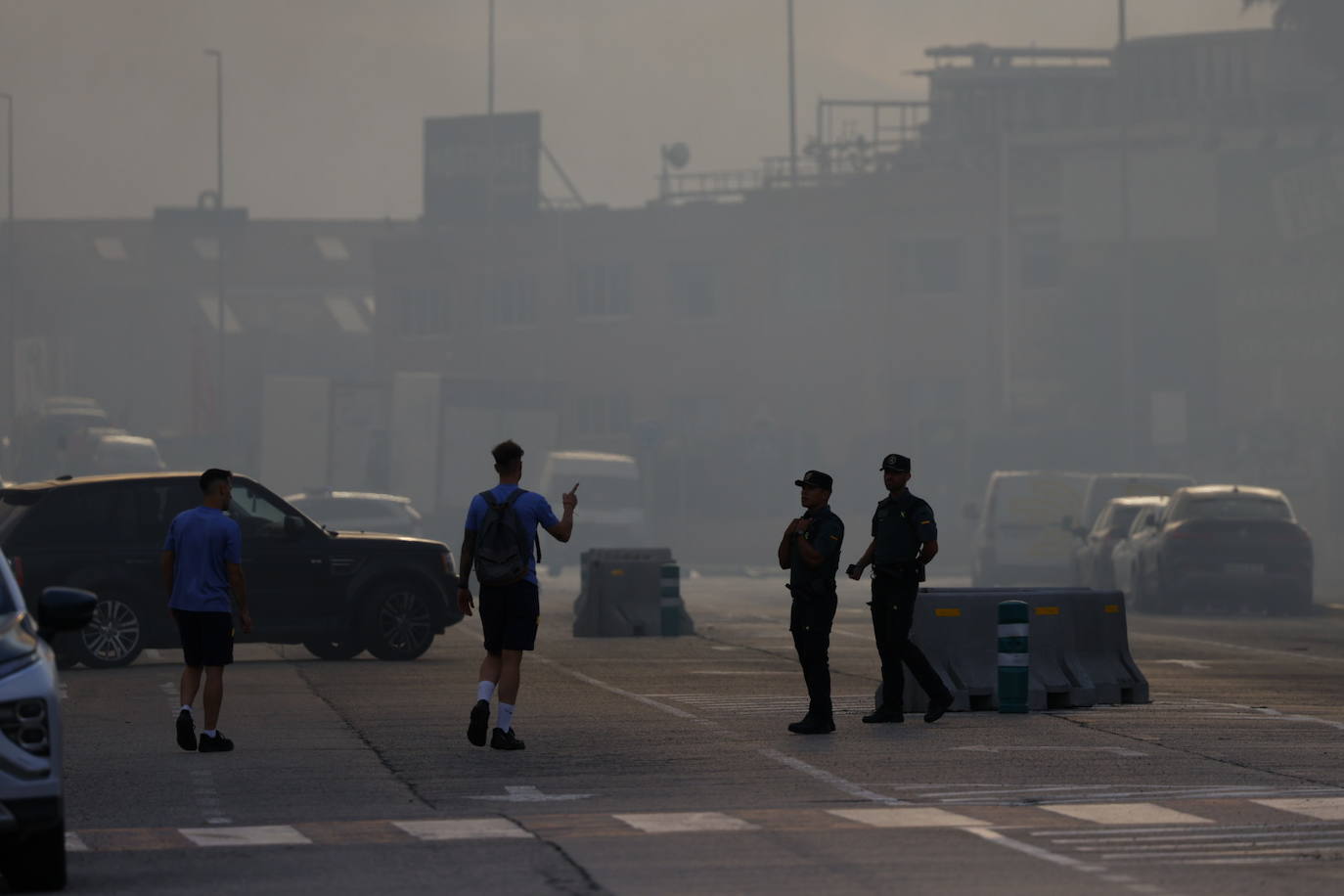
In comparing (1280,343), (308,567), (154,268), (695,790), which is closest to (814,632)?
(695,790)

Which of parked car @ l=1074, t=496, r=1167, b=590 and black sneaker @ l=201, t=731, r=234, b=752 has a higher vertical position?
parked car @ l=1074, t=496, r=1167, b=590

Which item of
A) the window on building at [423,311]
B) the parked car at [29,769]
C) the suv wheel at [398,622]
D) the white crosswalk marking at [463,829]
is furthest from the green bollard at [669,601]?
the window on building at [423,311]

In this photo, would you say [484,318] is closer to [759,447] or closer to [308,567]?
[759,447]

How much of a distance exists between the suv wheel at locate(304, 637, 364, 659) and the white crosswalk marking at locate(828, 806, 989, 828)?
462 inches

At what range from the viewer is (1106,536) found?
36625mm

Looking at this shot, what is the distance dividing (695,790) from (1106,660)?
6.05m

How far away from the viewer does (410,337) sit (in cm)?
8475

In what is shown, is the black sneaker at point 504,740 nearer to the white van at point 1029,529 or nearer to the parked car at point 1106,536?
the parked car at point 1106,536

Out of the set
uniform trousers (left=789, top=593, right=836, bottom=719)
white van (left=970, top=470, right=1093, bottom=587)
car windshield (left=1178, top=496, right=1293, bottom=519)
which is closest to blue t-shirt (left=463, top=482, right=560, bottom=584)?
uniform trousers (left=789, top=593, right=836, bottom=719)

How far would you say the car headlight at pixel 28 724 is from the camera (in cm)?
873

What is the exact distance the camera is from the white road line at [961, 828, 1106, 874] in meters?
9.41

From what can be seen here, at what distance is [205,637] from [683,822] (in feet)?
14.4

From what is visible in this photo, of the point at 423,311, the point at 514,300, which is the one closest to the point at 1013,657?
the point at 514,300

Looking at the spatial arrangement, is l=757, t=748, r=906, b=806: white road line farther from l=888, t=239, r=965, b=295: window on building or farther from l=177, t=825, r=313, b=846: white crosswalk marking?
l=888, t=239, r=965, b=295: window on building
